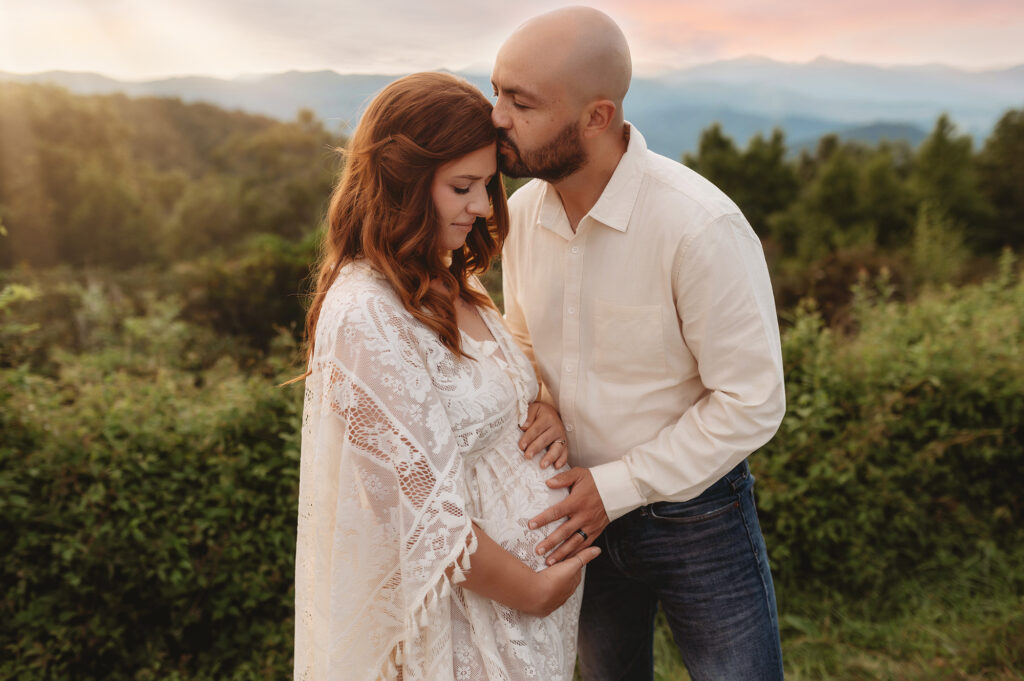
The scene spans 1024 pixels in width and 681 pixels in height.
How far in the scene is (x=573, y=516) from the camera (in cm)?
179

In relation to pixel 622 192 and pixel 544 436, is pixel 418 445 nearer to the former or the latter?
pixel 544 436

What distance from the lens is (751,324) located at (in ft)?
5.65

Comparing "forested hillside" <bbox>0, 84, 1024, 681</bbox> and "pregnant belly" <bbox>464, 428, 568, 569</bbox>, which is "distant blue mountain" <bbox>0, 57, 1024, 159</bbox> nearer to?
"pregnant belly" <bbox>464, 428, 568, 569</bbox>

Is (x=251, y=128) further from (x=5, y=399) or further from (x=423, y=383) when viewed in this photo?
(x=423, y=383)

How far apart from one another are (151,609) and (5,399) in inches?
42.6

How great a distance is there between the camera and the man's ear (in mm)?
1816

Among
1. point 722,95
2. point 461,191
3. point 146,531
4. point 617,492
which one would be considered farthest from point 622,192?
point 722,95

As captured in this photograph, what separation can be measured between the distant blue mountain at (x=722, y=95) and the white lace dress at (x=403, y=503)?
28.0 inches

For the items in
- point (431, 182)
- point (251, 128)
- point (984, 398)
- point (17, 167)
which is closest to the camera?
point (431, 182)

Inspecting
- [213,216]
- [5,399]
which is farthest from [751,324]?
[213,216]

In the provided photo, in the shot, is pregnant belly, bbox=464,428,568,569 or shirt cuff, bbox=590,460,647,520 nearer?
pregnant belly, bbox=464,428,568,569

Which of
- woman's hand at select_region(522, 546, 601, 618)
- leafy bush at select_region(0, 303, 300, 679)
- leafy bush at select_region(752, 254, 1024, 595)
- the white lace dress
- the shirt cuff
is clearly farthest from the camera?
leafy bush at select_region(752, 254, 1024, 595)

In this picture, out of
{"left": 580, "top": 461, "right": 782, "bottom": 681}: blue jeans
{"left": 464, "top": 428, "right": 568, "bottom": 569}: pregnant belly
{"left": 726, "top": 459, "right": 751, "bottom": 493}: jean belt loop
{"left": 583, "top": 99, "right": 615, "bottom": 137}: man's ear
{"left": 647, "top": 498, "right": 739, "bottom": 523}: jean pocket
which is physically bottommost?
{"left": 580, "top": 461, "right": 782, "bottom": 681}: blue jeans

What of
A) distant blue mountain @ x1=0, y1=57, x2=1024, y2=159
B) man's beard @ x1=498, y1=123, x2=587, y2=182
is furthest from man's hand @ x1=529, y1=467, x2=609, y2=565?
distant blue mountain @ x1=0, y1=57, x2=1024, y2=159
